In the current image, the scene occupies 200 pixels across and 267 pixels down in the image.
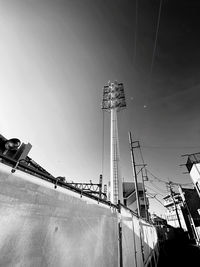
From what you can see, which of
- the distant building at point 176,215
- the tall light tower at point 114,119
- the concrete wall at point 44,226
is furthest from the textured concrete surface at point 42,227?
the distant building at point 176,215

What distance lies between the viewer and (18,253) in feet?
3.47

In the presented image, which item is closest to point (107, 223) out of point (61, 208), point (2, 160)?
point (61, 208)

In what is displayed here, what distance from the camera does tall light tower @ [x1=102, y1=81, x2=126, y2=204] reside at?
30.8 feet

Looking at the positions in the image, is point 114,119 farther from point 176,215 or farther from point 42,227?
point 176,215

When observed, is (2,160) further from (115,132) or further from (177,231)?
(177,231)

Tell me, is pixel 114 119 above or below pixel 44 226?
above

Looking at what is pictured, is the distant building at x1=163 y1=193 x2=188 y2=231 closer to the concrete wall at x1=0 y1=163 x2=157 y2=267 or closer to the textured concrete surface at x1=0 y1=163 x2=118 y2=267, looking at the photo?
the concrete wall at x1=0 y1=163 x2=157 y2=267

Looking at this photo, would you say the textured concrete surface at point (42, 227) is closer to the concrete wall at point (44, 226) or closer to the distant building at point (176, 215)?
the concrete wall at point (44, 226)

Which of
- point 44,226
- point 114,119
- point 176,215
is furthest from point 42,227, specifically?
point 176,215

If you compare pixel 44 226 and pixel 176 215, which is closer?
pixel 44 226

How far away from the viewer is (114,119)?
47.5ft

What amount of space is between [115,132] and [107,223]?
10.4m

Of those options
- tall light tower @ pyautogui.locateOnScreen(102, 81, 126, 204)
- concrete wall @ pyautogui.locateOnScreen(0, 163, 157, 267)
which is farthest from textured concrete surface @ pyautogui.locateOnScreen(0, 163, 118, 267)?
tall light tower @ pyautogui.locateOnScreen(102, 81, 126, 204)

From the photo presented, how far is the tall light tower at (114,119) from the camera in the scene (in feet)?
30.8
